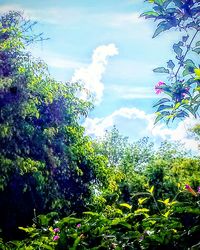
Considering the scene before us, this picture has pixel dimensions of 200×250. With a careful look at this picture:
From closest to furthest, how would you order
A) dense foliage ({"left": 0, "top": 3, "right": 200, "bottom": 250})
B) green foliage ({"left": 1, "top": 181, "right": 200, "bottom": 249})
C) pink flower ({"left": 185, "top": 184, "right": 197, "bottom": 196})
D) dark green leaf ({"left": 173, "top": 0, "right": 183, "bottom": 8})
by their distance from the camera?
green foliage ({"left": 1, "top": 181, "right": 200, "bottom": 249}), pink flower ({"left": 185, "top": 184, "right": 197, "bottom": 196}), dark green leaf ({"left": 173, "top": 0, "right": 183, "bottom": 8}), dense foliage ({"left": 0, "top": 3, "right": 200, "bottom": 250})

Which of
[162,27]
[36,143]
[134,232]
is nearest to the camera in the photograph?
[134,232]

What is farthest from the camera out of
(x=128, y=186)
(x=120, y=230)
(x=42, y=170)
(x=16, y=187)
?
(x=128, y=186)

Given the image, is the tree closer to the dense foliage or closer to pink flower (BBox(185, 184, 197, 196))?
the dense foliage

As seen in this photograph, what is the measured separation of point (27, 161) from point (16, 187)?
37.1 inches

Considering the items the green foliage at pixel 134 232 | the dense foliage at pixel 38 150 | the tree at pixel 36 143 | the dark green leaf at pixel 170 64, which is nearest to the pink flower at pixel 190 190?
the green foliage at pixel 134 232

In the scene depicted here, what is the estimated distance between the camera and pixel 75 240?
1662mm

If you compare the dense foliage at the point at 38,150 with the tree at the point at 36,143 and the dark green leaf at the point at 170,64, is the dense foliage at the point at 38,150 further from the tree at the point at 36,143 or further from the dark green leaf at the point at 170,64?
the dark green leaf at the point at 170,64

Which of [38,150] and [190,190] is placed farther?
[38,150]

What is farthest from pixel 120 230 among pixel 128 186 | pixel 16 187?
pixel 128 186

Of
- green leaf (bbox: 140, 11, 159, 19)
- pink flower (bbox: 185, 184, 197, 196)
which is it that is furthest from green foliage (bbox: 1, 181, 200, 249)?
green leaf (bbox: 140, 11, 159, 19)

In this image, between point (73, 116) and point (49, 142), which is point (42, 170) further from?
point (73, 116)

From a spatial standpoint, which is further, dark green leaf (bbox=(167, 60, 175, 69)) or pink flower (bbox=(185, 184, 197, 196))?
dark green leaf (bbox=(167, 60, 175, 69))

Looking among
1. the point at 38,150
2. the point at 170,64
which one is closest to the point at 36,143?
the point at 38,150

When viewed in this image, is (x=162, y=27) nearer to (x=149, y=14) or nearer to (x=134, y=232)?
(x=149, y=14)
